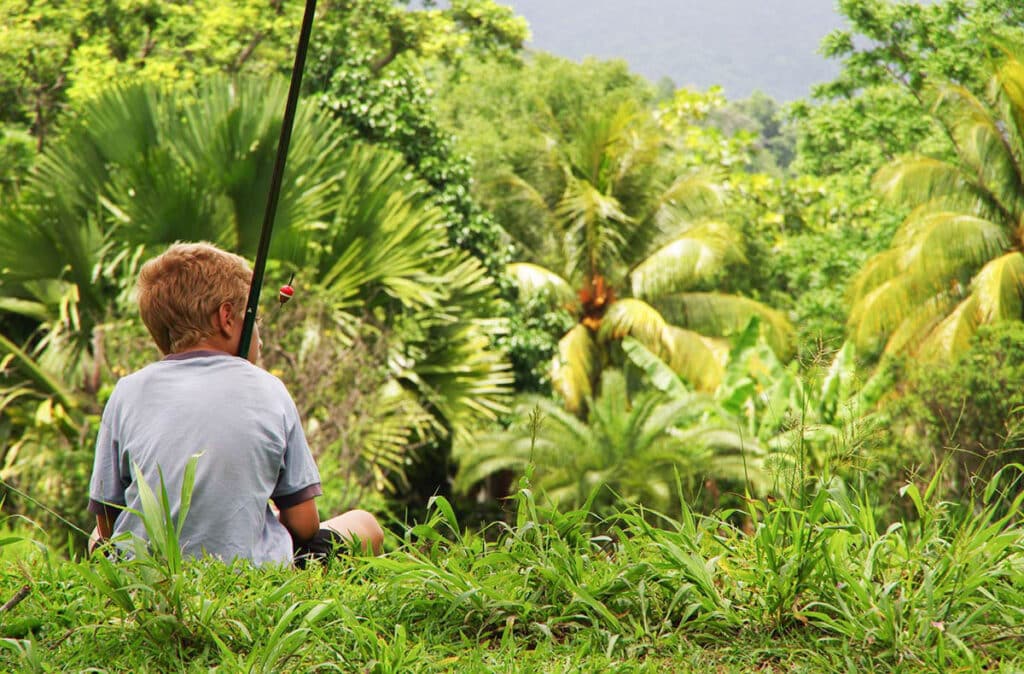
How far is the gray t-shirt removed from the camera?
8.28ft

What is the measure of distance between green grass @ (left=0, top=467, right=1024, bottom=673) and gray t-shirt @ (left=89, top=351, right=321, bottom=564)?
22cm

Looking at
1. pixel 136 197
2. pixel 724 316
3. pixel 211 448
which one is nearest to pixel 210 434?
pixel 211 448

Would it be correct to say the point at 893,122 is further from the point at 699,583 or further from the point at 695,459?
the point at 699,583

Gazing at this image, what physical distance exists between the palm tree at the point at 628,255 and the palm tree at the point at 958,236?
4.37 meters

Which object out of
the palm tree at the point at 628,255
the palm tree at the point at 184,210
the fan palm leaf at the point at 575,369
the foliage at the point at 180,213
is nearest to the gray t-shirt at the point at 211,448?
the palm tree at the point at 184,210

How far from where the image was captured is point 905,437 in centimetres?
1648

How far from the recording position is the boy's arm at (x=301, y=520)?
8.93ft

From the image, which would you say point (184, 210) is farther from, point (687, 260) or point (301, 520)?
point (687, 260)

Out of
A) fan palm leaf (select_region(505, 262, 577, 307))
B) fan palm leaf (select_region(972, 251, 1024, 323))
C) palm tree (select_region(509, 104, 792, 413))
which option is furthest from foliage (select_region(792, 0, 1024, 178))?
fan palm leaf (select_region(505, 262, 577, 307))

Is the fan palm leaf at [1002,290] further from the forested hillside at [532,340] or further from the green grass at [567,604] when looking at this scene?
the green grass at [567,604]

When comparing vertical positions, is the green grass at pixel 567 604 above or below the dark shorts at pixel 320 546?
above

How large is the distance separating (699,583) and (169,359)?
1.34 m

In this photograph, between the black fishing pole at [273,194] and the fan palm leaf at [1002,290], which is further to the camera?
the fan palm leaf at [1002,290]

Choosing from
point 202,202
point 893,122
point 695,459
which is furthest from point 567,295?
point 202,202
